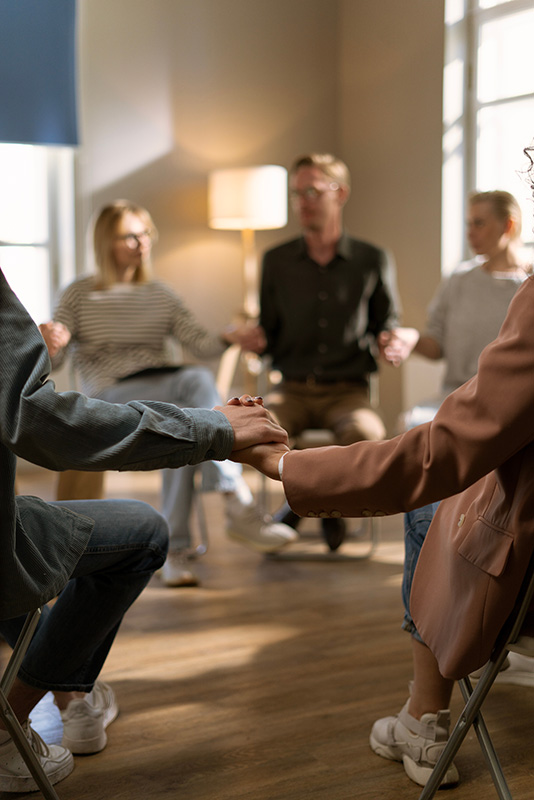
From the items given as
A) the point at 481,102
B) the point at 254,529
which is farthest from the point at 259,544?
the point at 481,102

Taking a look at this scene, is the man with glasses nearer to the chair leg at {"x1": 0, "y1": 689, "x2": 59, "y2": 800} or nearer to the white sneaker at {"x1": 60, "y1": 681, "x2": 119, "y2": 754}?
the white sneaker at {"x1": 60, "y1": 681, "x2": 119, "y2": 754}

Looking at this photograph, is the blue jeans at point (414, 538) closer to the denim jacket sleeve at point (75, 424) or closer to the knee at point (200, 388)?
the denim jacket sleeve at point (75, 424)

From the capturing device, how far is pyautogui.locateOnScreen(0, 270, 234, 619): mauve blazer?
130cm

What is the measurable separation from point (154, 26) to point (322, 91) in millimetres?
1197

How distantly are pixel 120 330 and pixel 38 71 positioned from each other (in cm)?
199

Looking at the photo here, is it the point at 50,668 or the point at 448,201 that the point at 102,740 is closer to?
the point at 50,668

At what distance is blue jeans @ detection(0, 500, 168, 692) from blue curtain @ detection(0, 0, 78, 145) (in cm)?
346

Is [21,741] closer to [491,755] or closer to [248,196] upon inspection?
[491,755]

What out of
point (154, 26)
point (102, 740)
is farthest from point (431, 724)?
point (154, 26)

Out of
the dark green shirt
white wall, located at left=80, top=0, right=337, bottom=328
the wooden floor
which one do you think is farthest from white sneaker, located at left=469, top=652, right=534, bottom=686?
white wall, located at left=80, top=0, right=337, bottom=328

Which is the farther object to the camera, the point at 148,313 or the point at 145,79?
the point at 145,79

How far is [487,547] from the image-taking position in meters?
1.34

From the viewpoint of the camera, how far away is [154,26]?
509cm

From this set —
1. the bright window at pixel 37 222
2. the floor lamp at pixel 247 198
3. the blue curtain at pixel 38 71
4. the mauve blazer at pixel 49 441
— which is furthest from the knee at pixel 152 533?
the blue curtain at pixel 38 71
